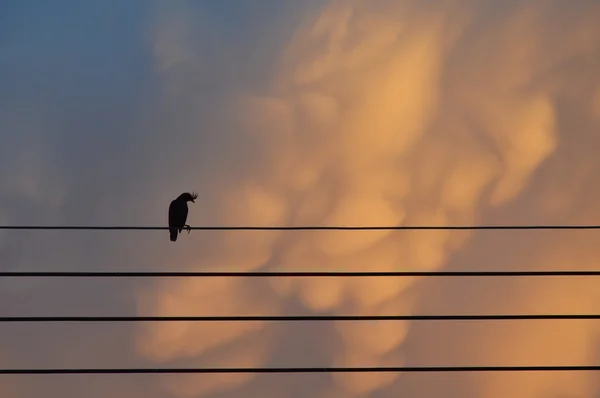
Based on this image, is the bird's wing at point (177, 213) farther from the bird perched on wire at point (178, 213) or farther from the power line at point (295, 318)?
the power line at point (295, 318)

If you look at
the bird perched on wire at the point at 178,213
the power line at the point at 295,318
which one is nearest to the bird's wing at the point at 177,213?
the bird perched on wire at the point at 178,213

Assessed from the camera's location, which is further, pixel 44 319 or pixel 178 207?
pixel 178 207

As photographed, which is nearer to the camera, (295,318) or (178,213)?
(295,318)

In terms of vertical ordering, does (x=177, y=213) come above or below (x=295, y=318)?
above

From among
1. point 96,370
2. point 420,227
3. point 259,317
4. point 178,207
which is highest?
point 178,207

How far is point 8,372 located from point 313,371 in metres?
2.67

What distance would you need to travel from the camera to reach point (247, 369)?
329 inches

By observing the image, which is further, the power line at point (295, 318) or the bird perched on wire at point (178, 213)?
the bird perched on wire at point (178, 213)

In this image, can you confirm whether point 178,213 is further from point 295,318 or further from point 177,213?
point 295,318

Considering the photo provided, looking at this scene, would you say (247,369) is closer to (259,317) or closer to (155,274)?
(259,317)

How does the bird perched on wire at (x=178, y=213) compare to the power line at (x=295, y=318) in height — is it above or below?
above

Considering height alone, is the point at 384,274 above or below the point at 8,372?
above

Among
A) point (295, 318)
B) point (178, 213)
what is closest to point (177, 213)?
point (178, 213)

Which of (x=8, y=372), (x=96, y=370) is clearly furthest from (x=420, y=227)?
(x=8, y=372)
